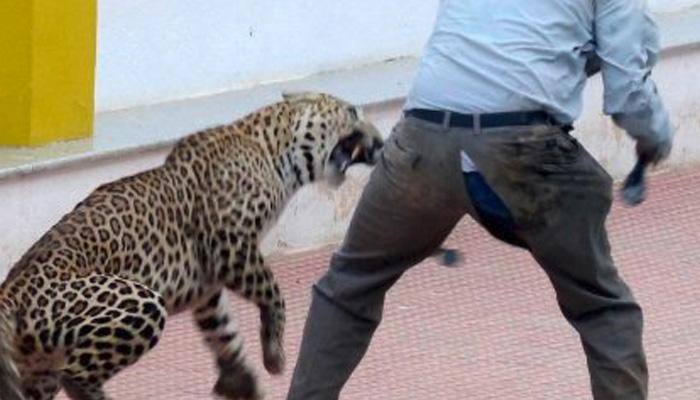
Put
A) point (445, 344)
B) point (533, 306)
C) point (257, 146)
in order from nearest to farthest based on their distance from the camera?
point (257, 146)
point (445, 344)
point (533, 306)

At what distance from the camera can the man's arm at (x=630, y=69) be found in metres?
5.65

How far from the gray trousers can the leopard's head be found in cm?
126

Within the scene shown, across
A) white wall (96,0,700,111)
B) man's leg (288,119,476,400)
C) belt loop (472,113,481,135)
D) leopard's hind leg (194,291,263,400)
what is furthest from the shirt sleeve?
white wall (96,0,700,111)

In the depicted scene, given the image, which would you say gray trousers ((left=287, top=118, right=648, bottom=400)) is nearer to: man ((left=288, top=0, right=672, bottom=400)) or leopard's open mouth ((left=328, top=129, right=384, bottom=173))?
man ((left=288, top=0, right=672, bottom=400))

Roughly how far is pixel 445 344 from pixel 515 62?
2535 mm

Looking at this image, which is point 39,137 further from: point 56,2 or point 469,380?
point 469,380

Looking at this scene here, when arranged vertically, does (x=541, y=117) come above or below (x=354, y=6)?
above

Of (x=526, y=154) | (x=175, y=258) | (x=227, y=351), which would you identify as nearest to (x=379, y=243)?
(x=526, y=154)

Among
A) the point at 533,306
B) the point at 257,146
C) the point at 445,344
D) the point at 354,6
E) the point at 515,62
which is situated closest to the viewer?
the point at 515,62

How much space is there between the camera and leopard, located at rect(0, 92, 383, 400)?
6.29m

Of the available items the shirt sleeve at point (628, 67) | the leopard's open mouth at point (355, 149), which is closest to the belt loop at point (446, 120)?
the shirt sleeve at point (628, 67)

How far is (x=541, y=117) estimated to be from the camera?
5.79 meters

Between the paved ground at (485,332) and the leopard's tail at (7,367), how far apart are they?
1.27 m

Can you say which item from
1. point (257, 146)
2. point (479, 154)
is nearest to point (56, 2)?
point (257, 146)
